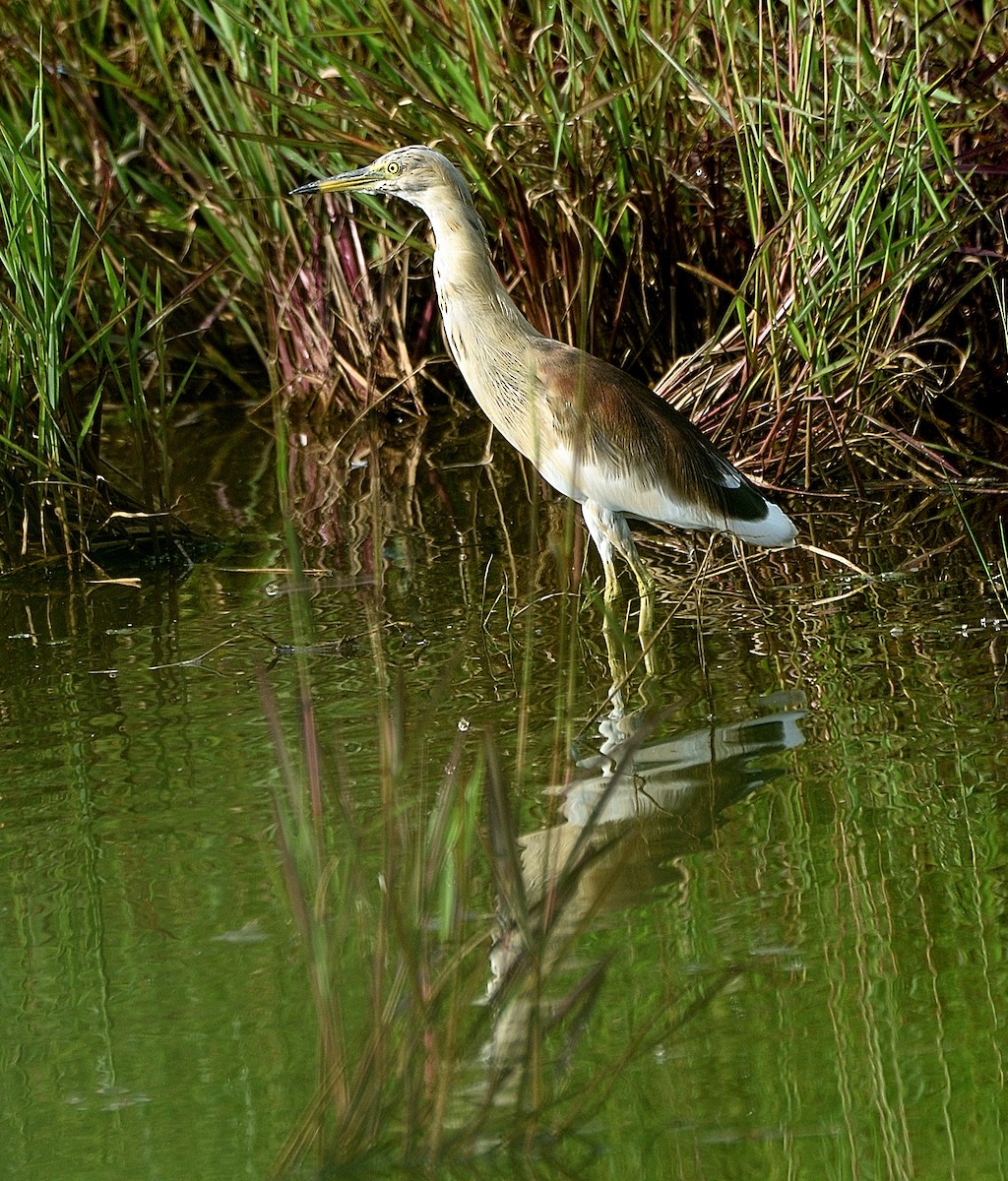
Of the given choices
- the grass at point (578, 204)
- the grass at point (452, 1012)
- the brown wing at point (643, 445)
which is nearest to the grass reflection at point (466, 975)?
the grass at point (452, 1012)

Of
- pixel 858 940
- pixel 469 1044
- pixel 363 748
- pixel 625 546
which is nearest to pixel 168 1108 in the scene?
pixel 469 1044

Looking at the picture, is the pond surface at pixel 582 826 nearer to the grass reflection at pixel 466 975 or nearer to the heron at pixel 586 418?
the grass reflection at pixel 466 975

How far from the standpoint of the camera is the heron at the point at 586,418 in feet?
14.0

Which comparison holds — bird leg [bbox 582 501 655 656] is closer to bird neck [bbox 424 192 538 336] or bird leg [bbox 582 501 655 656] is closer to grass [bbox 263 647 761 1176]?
bird neck [bbox 424 192 538 336]

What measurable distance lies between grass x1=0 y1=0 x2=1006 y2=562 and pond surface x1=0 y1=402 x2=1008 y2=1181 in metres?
0.45

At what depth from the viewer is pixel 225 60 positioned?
6266 mm

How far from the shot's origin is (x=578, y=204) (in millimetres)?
5176

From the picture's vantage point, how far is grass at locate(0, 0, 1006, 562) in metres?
4.48

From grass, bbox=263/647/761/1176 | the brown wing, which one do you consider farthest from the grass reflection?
the brown wing

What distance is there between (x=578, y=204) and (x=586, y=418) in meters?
1.09

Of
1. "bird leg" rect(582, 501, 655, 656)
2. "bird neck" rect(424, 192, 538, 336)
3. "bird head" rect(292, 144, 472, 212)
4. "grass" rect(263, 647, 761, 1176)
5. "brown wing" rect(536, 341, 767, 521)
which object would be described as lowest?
"grass" rect(263, 647, 761, 1176)

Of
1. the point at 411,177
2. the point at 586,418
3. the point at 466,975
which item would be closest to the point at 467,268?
the point at 411,177

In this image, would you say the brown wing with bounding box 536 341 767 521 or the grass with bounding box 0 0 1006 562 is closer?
the brown wing with bounding box 536 341 767 521

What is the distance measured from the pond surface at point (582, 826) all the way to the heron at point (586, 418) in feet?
0.66
